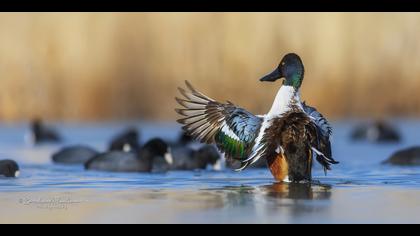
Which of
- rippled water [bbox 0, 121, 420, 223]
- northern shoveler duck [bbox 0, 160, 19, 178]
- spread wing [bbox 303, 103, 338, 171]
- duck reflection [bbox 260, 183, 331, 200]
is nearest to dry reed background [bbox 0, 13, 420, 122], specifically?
rippled water [bbox 0, 121, 420, 223]

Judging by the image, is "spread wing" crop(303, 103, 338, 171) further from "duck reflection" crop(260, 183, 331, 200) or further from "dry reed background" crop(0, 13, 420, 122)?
"dry reed background" crop(0, 13, 420, 122)

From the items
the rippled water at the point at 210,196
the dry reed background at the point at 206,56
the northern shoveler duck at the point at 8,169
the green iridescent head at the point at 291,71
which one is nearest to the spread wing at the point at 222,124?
the rippled water at the point at 210,196

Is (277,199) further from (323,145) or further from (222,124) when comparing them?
(222,124)

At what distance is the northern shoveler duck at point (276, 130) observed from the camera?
32.4 ft

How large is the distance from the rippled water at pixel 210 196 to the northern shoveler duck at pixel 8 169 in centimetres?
13

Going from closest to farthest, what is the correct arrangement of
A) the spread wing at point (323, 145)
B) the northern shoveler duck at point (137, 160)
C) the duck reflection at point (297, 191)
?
the duck reflection at point (297, 191), the spread wing at point (323, 145), the northern shoveler duck at point (137, 160)

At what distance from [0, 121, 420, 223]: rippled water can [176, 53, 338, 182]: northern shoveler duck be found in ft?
0.82

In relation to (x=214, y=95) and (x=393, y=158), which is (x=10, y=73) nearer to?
(x=214, y=95)

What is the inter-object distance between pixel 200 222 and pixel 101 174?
16.5ft

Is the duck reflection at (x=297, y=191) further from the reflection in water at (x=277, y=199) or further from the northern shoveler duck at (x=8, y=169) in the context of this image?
the northern shoveler duck at (x=8, y=169)

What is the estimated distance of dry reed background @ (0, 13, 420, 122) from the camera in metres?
19.0
